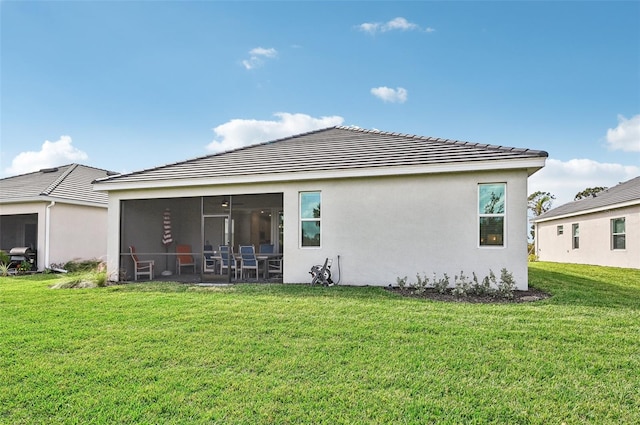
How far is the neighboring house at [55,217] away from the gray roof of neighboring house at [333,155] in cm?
580

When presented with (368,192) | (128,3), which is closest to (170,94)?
(128,3)

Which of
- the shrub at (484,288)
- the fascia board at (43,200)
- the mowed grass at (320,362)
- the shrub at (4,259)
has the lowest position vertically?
the mowed grass at (320,362)

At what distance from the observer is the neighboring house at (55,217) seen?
15336 millimetres

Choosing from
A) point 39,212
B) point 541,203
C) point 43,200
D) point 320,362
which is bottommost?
point 320,362

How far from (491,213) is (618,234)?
12320 mm

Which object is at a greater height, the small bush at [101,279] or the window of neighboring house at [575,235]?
the window of neighboring house at [575,235]

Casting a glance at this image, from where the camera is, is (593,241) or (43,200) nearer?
(43,200)

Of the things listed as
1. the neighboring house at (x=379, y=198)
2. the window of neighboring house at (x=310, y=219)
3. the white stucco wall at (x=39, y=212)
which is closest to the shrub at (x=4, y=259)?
the white stucco wall at (x=39, y=212)

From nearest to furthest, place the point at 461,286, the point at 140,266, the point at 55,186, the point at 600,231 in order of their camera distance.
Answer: the point at 461,286, the point at 140,266, the point at 55,186, the point at 600,231

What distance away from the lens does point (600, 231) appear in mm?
18406

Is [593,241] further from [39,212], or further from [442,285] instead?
[39,212]

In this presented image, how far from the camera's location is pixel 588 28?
39.4 feet

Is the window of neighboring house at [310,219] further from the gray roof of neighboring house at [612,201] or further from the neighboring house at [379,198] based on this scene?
the gray roof of neighboring house at [612,201]

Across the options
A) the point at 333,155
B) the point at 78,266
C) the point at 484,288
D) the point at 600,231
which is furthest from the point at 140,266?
the point at 600,231
